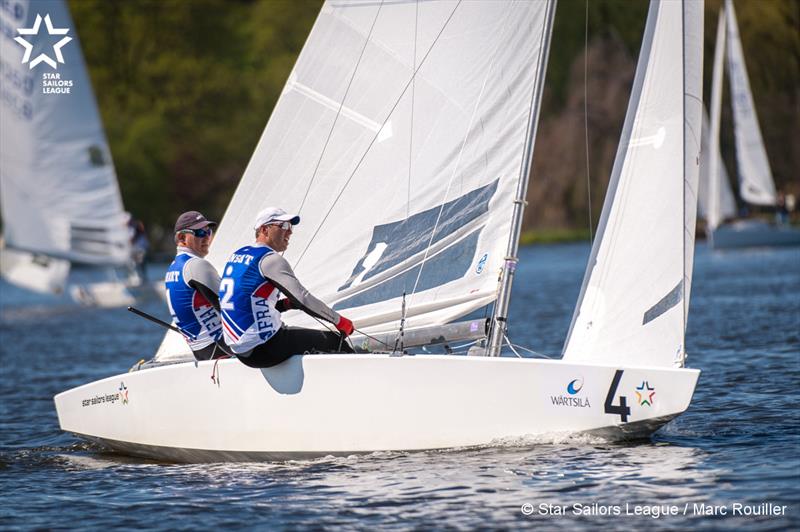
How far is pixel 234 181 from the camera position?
51469 millimetres

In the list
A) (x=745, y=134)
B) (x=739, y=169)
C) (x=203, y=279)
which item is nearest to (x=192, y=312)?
(x=203, y=279)

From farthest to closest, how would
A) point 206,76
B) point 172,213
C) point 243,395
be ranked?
point 206,76
point 172,213
point 243,395

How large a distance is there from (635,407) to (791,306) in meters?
10.9

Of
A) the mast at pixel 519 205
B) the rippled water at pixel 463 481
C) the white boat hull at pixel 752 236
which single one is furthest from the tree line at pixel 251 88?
the mast at pixel 519 205

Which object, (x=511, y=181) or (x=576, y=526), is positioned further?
(x=511, y=181)

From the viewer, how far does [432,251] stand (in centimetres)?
878

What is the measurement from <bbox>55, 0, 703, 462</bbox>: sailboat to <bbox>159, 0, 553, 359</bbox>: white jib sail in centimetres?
1

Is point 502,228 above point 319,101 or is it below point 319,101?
below

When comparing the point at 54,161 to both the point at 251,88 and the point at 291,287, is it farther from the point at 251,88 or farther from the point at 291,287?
the point at 251,88

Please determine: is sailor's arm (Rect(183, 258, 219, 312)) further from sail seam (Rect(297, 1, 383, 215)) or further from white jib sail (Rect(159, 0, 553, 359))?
sail seam (Rect(297, 1, 383, 215))

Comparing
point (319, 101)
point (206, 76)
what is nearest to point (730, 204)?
point (206, 76)

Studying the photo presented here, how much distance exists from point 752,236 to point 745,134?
3.19 metres

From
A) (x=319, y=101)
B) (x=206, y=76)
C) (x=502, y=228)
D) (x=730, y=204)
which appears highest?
(x=206, y=76)

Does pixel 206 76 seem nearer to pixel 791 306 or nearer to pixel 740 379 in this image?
pixel 791 306
